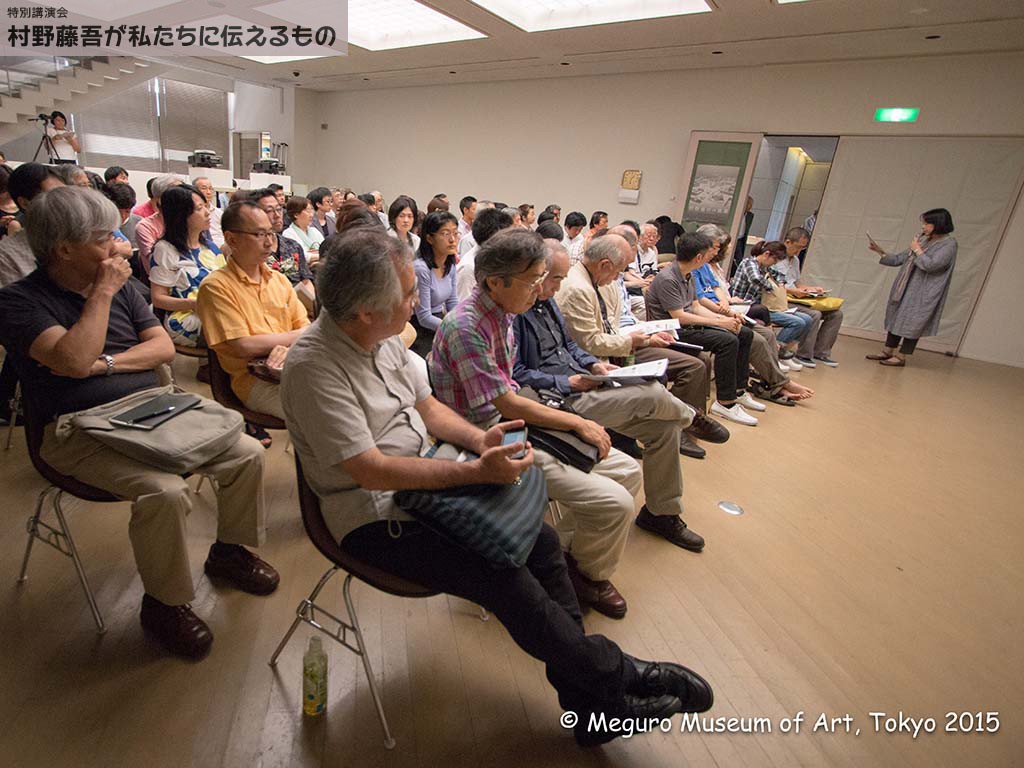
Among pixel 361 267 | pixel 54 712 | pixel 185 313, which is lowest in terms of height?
pixel 54 712

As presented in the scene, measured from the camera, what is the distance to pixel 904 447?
150 inches

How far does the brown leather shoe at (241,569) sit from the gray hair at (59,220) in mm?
1091

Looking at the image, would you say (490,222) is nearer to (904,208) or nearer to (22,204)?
(22,204)

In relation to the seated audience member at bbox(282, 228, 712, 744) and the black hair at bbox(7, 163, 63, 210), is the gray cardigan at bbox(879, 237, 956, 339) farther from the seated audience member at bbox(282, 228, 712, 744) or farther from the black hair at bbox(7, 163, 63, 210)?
the black hair at bbox(7, 163, 63, 210)

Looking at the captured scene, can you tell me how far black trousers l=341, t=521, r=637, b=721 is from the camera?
1.25 m

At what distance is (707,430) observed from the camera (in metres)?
3.53

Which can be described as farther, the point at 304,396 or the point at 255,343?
the point at 255,343

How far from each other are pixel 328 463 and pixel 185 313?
2.04m

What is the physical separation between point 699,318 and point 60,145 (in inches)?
366

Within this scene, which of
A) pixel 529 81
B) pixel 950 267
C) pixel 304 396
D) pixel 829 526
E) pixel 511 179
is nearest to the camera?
pixel 304 396

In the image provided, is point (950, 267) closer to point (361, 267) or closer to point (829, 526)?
point (829, 526)

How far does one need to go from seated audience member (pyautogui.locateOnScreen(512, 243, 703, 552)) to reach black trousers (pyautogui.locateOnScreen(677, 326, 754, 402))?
5.27ft

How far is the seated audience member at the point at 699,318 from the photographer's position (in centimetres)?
363

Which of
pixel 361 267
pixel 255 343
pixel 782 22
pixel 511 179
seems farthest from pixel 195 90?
pixel 361 267
